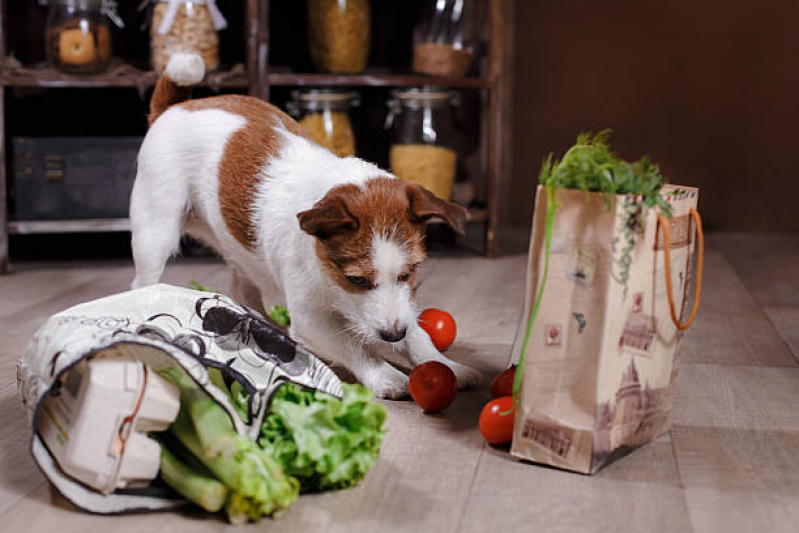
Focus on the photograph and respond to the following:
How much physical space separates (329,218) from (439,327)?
56 cm

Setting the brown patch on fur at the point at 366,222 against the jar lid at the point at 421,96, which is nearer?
the brown patch on fur at the point at 366,222

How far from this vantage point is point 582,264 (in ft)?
4.10

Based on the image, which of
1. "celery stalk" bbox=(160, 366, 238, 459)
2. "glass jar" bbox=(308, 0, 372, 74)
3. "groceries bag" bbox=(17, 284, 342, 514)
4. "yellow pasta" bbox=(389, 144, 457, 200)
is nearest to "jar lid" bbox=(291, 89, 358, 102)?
"glass jar" bbox=(308, 0, 372, 74)

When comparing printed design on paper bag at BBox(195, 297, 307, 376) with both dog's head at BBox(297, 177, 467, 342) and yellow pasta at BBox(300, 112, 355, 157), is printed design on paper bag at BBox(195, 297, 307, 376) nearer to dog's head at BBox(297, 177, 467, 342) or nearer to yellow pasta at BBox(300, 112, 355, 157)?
dog's head at BBox(297, 177, 467, 342)

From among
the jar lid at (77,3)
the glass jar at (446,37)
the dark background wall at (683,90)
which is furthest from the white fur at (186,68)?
the dark background wall at (683,90)

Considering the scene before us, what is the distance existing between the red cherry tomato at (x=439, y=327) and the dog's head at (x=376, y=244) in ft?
1.12

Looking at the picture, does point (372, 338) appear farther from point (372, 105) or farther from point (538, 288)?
point (372, 105)

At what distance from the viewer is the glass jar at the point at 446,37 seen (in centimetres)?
298

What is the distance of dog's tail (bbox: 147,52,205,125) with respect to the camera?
6.91 ft

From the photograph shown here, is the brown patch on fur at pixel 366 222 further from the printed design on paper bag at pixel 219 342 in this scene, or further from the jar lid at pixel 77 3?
the jar lid at pixel 77 3

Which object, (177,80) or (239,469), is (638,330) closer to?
(239,469)

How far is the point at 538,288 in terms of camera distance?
4.24ft

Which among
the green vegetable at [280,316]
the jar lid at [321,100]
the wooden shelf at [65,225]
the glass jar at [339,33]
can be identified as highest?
the glass jar at [339,33]

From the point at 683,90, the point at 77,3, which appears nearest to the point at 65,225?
the point at 77,3
